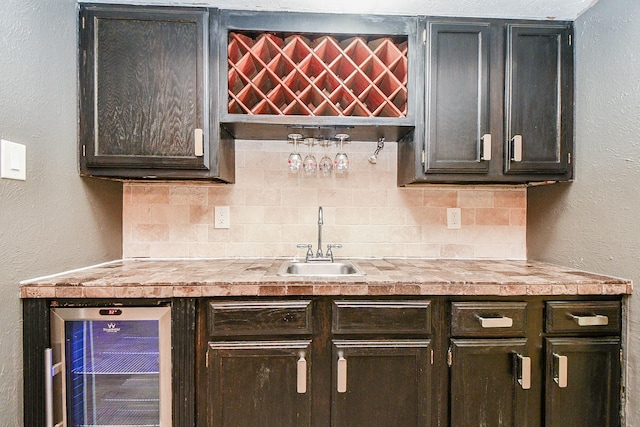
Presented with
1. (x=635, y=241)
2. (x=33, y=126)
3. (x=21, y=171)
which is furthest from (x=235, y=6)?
(x=635, y=241)

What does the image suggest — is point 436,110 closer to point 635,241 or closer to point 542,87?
point 542,87

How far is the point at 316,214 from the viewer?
6.64 ft

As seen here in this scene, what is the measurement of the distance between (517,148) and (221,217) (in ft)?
5.31

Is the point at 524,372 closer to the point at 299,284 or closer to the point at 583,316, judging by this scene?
the point at 583,316

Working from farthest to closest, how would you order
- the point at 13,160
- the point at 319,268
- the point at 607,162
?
1. the point at 319,268
2. the point at 607,162
3. the point at 13,160

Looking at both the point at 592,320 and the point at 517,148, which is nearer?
the point at 592,320

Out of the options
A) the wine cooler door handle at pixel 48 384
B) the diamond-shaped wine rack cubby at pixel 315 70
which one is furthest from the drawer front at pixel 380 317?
the wine cooler door handle at pixel 48 384

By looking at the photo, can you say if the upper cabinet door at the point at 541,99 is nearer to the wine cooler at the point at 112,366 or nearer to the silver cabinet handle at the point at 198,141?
the silver cabinet handle at the point at 198,141

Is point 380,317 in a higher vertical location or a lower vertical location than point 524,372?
higher

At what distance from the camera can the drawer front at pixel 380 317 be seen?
138 cm

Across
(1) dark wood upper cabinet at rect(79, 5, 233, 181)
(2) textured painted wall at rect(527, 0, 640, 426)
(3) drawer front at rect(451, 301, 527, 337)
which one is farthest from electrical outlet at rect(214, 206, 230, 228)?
(2) textured painted wall at rect(527, 0, 640, 426)

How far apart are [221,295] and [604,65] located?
1944 mm

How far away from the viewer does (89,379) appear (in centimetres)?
138

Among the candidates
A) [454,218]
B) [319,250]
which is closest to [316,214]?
[319,250]
